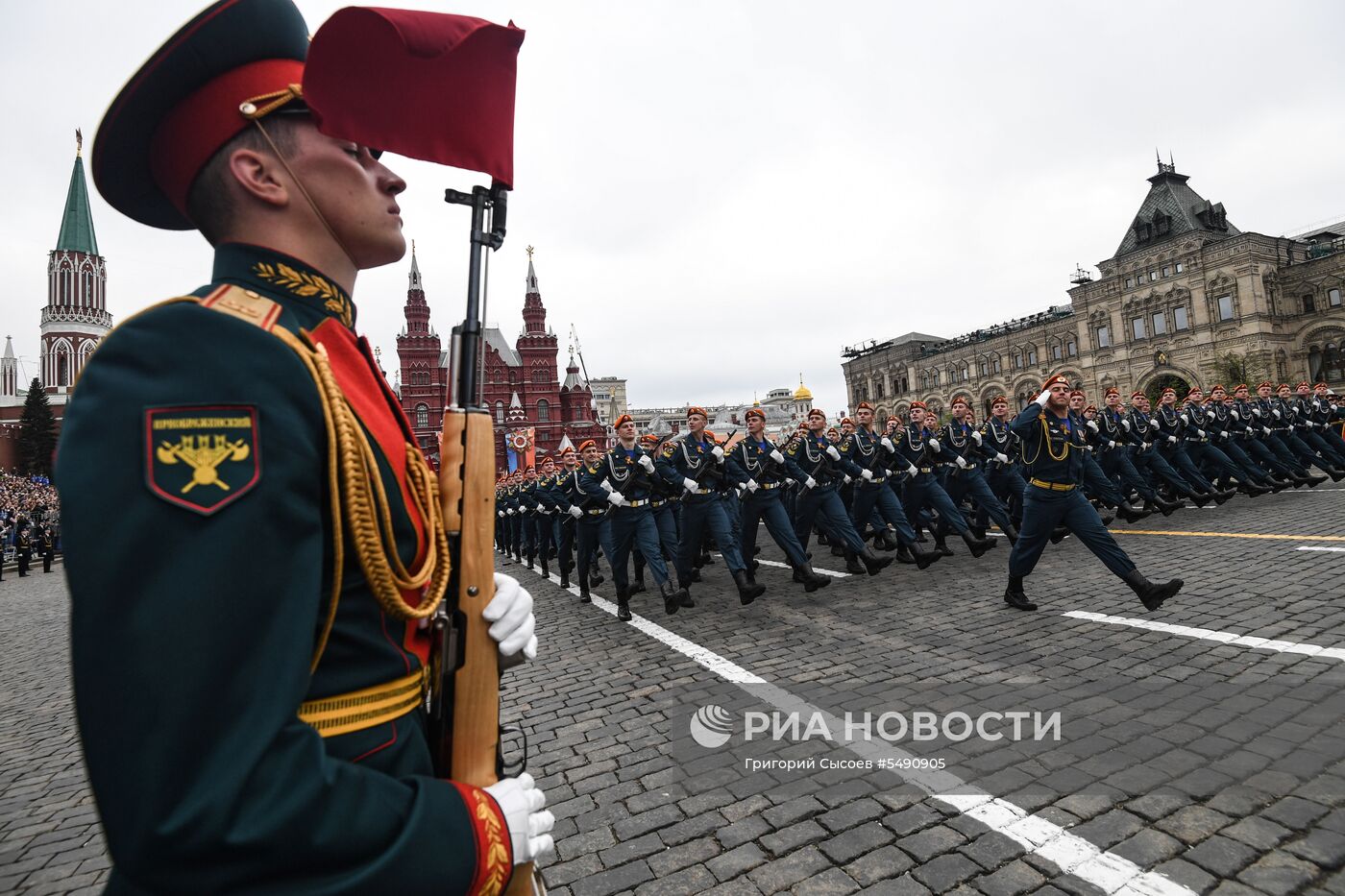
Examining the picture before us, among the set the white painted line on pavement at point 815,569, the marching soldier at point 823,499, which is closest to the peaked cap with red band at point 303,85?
the marching soldier at point 823,499

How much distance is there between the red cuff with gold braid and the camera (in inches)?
39.0

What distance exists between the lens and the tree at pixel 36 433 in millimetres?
56281

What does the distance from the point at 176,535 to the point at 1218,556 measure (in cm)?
983

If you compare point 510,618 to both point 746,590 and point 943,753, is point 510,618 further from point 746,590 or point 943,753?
point 746,590

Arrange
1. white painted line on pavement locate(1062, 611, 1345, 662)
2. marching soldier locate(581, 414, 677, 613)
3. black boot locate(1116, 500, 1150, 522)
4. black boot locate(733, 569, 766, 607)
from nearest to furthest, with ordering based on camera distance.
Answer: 1. white painted line on pavement locate(1062, 611, 1345, 662)
2. black boot locate(733, 569, 766, 607)
3. marching soldier locate(581, 414, 677, 613)
4. black boot locate(1116, 500, 1150, 522)

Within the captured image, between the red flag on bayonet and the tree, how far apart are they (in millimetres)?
73378

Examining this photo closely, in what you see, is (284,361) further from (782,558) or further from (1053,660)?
(782,558)

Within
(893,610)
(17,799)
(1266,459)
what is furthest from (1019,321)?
(17,799)

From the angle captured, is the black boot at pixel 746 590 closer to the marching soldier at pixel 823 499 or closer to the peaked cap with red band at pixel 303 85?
the marching soldier at pixel 823 499

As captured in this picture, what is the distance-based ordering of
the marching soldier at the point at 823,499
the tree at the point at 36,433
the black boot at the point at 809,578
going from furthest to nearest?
the tree at the point at 36,433 < the marching soldier at the point at 823,499 < the black boot at the point at 809,578

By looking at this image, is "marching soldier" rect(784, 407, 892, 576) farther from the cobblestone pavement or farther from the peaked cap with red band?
the peaked cap with red band

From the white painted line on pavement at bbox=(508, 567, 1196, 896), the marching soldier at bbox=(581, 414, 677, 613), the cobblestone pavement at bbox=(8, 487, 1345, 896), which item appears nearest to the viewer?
the white painted line on pavement at bbox=(508, 567, 1196, 896)

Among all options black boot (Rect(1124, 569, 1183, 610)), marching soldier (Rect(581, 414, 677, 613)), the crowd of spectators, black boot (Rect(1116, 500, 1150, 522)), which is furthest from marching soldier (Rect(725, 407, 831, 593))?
the crowd of spectators

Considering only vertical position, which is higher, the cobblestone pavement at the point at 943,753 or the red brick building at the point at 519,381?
the red brick building at the point at 519,381
